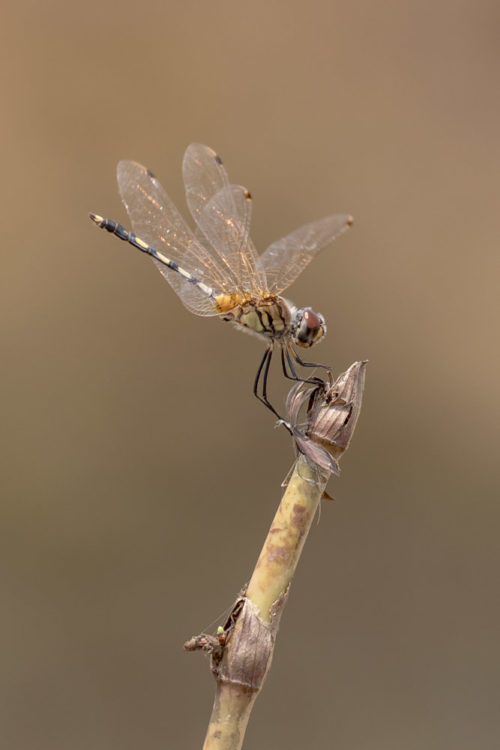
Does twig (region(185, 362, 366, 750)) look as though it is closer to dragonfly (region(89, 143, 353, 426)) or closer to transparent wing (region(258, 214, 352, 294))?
dragonfly (region(89, 143, 353, 426))

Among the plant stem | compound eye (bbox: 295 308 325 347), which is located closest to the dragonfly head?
compound eye (bbox: 295 308 325 347)

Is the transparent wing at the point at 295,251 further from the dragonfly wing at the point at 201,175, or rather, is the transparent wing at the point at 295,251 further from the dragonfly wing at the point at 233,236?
the dragonfly wing at the point at 201,175

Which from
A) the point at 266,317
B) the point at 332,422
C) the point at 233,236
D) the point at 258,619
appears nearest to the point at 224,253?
the point at 233,236

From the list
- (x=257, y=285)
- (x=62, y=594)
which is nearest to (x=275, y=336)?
(x=257, y=285)

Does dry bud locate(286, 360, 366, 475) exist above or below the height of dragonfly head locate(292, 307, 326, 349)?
below

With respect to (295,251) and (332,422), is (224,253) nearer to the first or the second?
(295,251)

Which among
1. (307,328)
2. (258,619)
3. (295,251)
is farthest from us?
(295,251)
